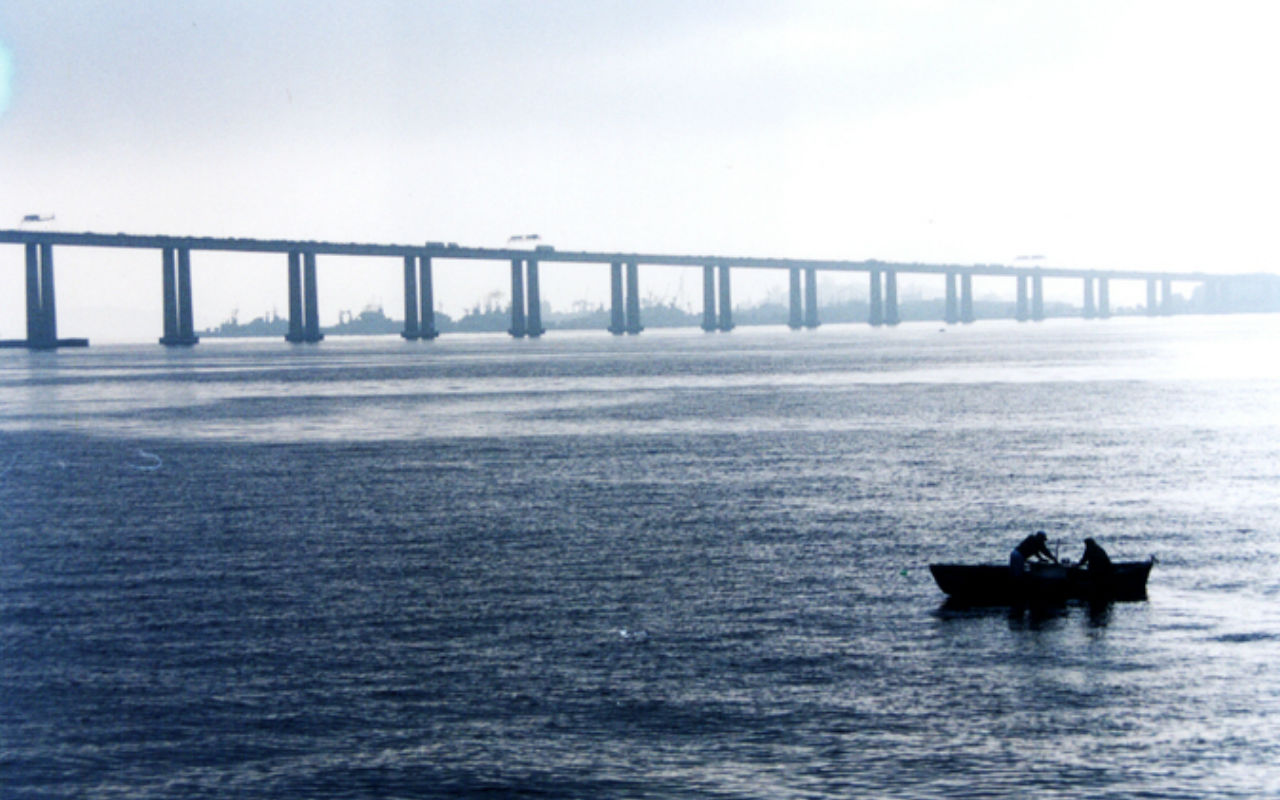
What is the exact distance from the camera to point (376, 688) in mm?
25484

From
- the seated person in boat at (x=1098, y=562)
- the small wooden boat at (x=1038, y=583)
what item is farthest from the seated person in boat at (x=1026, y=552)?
the seated person in boat at (x=1098, y=562)

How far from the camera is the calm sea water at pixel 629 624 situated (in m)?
21.7

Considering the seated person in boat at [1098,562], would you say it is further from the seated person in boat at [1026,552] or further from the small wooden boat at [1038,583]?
the seated person in boat at [1026,552]

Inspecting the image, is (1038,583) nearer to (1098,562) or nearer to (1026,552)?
(1026,552)

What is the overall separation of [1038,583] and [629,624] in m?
8.37

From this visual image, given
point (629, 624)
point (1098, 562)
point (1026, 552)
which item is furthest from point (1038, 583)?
point (629, 624)

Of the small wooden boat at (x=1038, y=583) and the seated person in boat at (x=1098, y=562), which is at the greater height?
the seated person in boat at (x=1098, y=562)

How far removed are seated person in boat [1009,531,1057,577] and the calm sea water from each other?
1.15m

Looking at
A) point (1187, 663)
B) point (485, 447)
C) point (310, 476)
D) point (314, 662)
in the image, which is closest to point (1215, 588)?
point (1187, 663)

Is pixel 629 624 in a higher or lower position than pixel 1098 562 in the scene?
lower

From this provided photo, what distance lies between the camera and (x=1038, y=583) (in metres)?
32.8

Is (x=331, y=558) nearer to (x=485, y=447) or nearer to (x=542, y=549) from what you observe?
(x=542, y=549)

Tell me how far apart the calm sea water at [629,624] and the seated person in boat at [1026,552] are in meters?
1.15

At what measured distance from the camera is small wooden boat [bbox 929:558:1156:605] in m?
32.6
